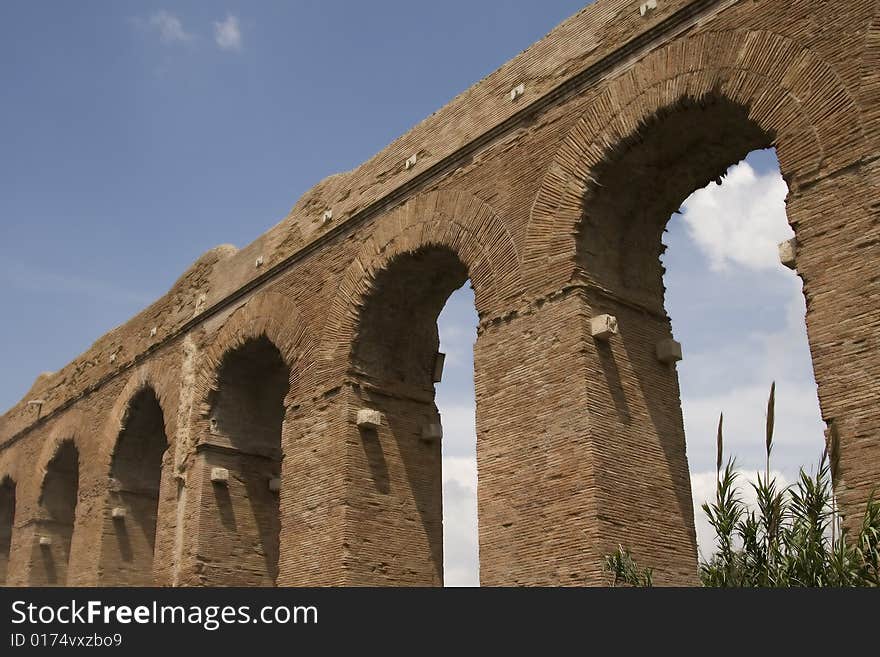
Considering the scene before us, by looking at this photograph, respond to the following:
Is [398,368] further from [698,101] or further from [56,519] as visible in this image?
[56,519]

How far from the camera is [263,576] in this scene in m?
13.1

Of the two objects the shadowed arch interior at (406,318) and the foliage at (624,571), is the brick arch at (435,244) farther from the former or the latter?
Answer: the foliage at (624,571)

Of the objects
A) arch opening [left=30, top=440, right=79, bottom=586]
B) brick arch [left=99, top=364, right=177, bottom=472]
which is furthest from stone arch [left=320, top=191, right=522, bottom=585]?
arch opening [left=30, top=440, right=79, bottom=586]

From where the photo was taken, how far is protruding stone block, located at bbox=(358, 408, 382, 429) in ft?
35.9

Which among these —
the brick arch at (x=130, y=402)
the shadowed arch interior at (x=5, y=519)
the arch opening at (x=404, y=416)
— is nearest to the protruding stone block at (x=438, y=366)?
the arch opening at (x=404, y=416)

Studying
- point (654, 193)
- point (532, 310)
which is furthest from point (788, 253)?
point (532, 310)

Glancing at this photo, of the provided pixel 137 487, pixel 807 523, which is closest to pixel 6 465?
pixel 137 487

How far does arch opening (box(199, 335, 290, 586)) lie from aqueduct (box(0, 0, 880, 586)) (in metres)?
0.03

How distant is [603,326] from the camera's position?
8.66m

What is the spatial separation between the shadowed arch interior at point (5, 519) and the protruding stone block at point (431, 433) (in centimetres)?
1252

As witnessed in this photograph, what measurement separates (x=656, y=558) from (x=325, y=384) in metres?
4.56

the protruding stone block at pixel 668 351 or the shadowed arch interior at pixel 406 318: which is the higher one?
the shadowed arch interior at pixel 406 318

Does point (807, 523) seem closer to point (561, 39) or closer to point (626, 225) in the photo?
point (626, 225)

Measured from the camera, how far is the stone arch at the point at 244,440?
12.8 meters
